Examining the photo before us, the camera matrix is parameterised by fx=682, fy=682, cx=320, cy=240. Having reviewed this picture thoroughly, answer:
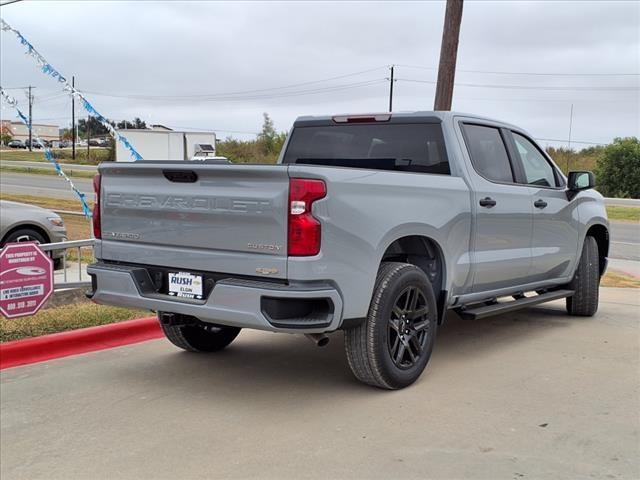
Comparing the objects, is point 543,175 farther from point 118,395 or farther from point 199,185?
point 118,395

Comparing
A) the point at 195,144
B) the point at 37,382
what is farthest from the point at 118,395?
the point at 195,144

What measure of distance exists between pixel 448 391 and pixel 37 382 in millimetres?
3070

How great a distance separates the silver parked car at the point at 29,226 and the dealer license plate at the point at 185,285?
4953mm

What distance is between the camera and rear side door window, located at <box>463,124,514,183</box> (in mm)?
5871

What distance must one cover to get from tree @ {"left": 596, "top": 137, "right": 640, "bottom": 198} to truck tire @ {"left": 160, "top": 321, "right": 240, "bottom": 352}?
3412 cm

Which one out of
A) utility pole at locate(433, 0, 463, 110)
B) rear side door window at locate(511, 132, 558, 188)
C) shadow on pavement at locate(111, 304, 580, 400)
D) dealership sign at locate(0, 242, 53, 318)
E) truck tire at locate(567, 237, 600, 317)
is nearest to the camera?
shadow on pavement at locate(111, 304, 580, 400)

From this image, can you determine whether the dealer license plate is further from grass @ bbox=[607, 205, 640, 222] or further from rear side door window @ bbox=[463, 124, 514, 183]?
grass @ bbox=[607, 205, 640, 222]

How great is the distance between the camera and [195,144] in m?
30.6

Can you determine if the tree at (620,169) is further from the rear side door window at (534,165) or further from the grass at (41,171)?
the rear side door window at (534,165)

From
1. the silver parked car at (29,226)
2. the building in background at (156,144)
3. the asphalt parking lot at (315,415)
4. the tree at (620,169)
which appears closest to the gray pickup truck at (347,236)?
the asphalt parking lot at (315,415)

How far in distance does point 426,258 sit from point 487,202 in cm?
77

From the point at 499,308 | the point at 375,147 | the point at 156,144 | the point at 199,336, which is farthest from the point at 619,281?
the point at 156,144

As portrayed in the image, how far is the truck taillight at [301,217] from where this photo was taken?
4.11 metres

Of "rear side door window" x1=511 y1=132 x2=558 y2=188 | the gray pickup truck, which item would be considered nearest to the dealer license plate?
the gray pickup truck
